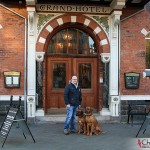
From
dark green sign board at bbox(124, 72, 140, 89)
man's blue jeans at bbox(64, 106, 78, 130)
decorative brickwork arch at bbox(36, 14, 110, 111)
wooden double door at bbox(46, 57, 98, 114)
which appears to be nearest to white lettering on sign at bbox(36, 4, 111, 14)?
decorative brickwork arch at bbox(36, 14, 110, 111)

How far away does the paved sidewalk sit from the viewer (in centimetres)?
875

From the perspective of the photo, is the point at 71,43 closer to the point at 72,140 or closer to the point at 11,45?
the point at 11,45

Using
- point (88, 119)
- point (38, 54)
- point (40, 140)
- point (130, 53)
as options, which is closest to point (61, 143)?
point (40, 140)

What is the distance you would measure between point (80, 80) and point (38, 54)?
6.58 feet

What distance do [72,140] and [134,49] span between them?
522cm

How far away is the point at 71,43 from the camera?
1366 centimetres

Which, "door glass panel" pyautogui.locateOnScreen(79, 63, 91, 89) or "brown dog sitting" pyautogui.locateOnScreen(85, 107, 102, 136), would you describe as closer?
"brown dog sitting" pyautogui.locateOnScreen(85, 107, 102, 136)

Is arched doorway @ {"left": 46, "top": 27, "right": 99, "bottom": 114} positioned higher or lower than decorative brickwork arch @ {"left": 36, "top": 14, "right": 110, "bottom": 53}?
lower

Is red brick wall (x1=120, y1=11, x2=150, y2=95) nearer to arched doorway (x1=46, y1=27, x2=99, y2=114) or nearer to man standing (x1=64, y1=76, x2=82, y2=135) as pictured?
arched doorway (x1=46, y1=27, x2=99, y2=114)

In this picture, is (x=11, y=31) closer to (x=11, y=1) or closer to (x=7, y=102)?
(x=11, y=1)

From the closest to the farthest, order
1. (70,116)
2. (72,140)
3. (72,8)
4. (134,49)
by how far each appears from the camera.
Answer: (72,140) < (70,116) < (72,8) < (134,49)

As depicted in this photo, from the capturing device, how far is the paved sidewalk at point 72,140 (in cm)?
875

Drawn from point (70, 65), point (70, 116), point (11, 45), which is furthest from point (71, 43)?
point (70, 116)

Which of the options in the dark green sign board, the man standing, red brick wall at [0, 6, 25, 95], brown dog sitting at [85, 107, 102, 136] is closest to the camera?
brown dog sitting at [85, 107, 102, 136]
